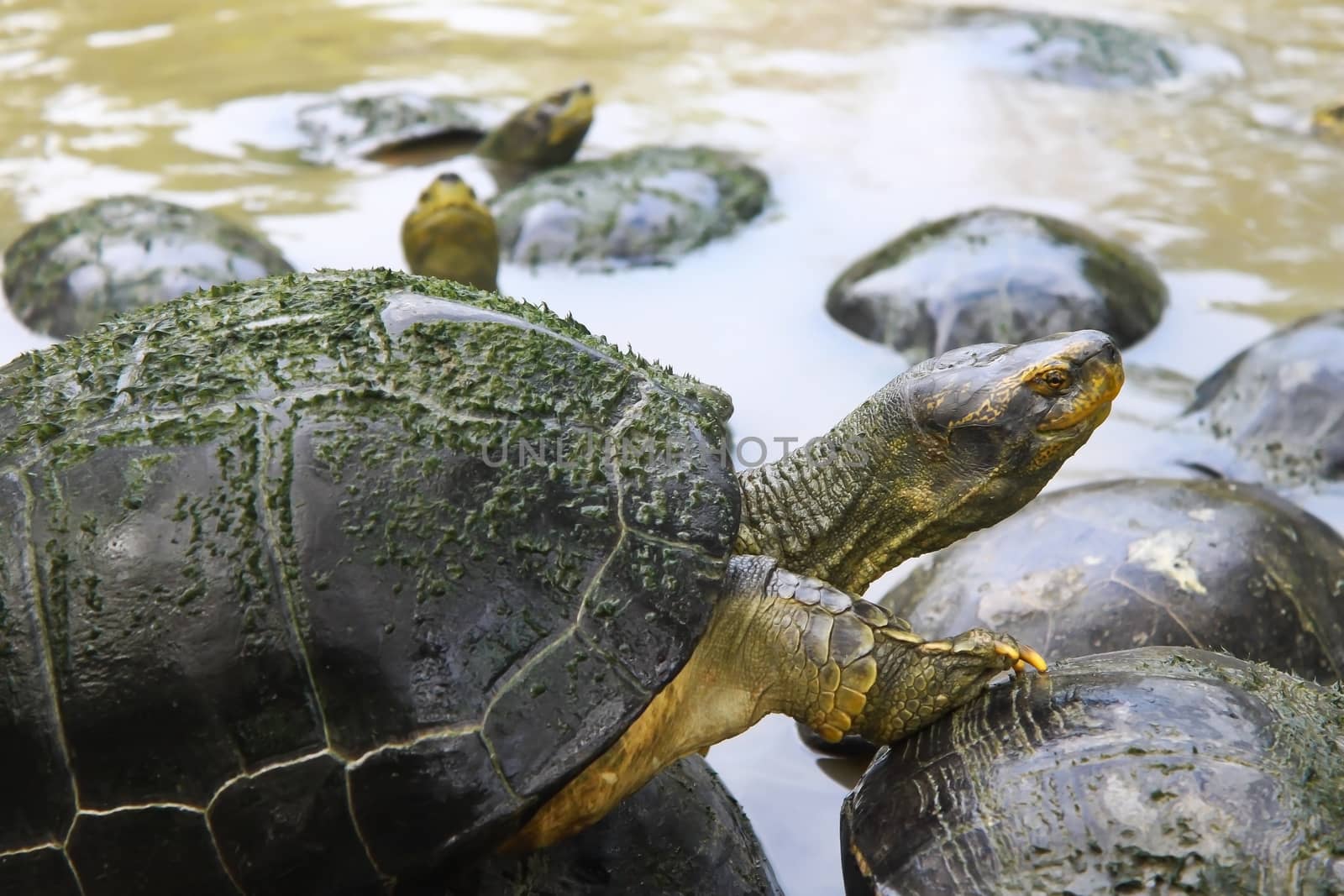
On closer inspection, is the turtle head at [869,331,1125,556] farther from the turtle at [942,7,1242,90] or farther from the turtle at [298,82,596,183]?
the turtle at [942,7,1242,90]

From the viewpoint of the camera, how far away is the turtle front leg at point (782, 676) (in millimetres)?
2471

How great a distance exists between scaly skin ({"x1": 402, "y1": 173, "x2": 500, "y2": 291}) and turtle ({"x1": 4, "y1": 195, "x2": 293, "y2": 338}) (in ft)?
1.96

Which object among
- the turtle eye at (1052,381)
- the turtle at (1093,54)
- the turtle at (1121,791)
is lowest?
the turtle at (1093,54)

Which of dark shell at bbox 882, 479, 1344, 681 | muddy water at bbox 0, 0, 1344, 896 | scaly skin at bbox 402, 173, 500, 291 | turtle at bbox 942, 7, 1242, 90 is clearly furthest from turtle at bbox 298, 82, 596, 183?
dark shell at bbox 882, 479, 1344, 681

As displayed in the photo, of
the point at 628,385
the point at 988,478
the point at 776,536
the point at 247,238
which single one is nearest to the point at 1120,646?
the point at 988,478

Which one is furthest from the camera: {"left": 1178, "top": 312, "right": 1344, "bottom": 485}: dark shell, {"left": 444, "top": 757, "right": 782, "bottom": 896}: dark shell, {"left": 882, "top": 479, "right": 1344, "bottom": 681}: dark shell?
{"left": 1178, "top": 312, "right": 1344, "bottom": 485}: dark shell

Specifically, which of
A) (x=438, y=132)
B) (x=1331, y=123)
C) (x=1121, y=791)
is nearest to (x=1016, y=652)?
(x=1121, y=791)

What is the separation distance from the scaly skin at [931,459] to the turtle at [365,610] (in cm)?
38

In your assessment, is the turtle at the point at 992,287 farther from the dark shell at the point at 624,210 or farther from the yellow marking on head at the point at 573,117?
the yellow marking on head at the point at 573,117

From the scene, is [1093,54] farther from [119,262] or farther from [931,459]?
[931,459]

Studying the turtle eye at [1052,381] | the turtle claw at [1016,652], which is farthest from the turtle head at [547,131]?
the turtle claw at [1016,652]

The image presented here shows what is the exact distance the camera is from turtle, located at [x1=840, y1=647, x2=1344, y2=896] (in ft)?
7.39

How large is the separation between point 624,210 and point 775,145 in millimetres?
1808

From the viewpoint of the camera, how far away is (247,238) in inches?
237
